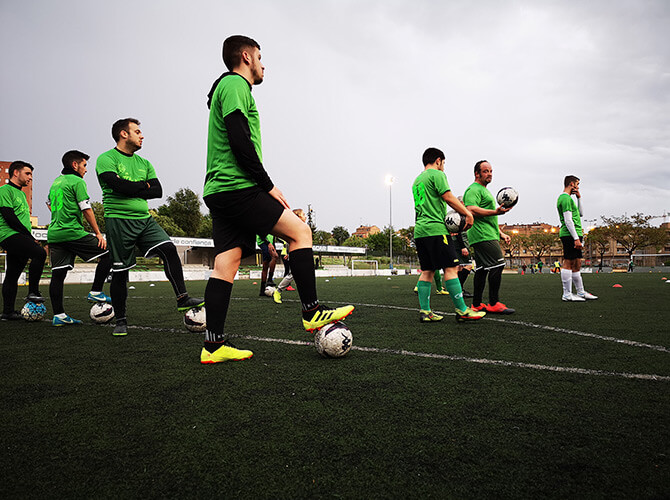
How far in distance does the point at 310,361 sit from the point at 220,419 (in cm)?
114

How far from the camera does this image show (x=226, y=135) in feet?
9.93

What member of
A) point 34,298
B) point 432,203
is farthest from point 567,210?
point 34,298

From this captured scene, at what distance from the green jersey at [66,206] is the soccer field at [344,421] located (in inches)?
82.9

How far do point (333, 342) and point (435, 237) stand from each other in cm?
238

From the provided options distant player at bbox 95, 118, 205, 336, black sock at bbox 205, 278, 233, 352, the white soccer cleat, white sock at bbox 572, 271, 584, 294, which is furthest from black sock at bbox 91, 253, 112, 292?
white sock at bbox 572, 271, 584, 294

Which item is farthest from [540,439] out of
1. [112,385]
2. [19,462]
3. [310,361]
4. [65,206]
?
[65,206]

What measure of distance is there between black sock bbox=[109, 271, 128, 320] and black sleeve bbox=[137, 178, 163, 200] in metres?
0.86

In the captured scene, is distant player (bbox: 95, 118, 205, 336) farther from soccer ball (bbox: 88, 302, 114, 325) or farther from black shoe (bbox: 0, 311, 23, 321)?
black shoe (bbox: 0, 311, 23, 321)

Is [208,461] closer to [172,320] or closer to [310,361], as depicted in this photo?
[310,361]

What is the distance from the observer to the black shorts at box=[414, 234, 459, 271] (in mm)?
4750

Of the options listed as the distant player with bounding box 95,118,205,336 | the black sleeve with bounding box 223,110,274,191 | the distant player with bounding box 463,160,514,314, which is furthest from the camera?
the distant player with bounding box 463,160,514,314

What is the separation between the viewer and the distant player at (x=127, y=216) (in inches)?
164

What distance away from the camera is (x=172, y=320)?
534 cm

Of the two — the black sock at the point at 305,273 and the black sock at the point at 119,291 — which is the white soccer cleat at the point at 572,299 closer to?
the black sock at the point at 305,273
